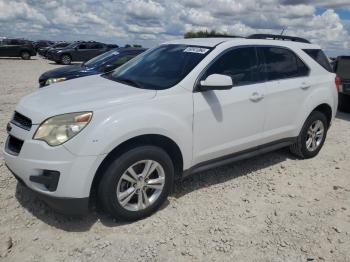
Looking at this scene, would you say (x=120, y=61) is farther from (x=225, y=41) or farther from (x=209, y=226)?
(x=209, y=226)

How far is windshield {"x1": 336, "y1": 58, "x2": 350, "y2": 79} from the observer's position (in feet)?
30.5

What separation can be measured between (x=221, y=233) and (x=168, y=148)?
99cm

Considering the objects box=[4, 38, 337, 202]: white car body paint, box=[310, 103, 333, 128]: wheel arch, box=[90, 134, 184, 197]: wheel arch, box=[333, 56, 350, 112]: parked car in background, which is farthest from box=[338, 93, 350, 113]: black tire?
box=[90, 134, 184, 197]: wheel arch

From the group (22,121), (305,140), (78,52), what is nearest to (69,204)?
(22,121)

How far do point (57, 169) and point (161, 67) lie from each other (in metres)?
1.76

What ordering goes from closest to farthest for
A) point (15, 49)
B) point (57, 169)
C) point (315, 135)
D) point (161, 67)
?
1. point (57, 169)
2. point (161, 67)
3. point (315, 135)
4. point (15, 49)

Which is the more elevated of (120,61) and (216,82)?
(216,82)

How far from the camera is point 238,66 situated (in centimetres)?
435

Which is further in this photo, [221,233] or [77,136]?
[221,233]

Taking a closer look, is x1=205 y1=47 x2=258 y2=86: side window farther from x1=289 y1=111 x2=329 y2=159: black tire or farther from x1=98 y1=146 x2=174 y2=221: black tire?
x1=289 y1=111 x2=329 y2=159: black tire

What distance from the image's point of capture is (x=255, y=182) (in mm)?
4797

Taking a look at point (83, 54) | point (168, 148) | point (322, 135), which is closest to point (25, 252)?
point (168, 148)

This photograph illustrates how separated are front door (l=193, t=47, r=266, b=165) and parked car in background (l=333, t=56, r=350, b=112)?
5.51 meters

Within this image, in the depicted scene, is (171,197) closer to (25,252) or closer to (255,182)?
(255,182)
